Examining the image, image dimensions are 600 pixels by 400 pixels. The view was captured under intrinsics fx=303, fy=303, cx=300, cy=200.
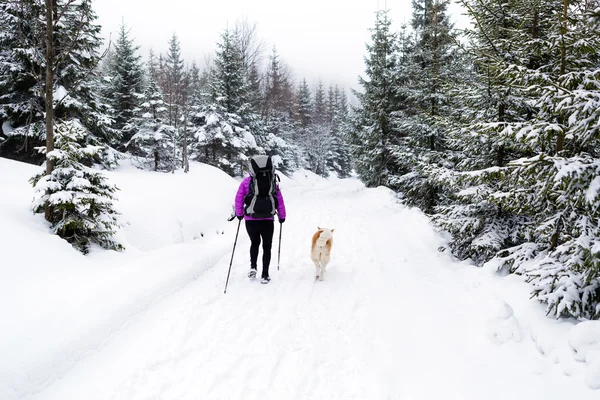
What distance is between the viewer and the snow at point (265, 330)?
308 cm

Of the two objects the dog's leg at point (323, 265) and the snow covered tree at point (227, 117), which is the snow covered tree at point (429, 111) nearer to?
the dog's leg at point (323, 265)

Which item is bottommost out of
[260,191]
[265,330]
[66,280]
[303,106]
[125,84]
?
[265,330]

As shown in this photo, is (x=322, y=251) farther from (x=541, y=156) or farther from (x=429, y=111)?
(x=429, y=111)

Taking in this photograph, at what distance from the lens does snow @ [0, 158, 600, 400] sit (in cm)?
308

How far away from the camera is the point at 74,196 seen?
18.6 feet

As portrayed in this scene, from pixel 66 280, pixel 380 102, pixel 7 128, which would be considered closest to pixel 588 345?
pixel 66 280

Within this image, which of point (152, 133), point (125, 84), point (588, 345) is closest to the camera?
point (588, 345)

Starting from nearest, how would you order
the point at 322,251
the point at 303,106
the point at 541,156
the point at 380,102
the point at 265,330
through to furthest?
the point at 541,156 → the point at 265,330 → the point at 322,251 → the point at 380,102 → the point at 303,106

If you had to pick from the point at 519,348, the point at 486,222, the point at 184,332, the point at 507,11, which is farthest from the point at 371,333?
the point at 507,11

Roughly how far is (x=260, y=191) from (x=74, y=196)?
349 centimetres

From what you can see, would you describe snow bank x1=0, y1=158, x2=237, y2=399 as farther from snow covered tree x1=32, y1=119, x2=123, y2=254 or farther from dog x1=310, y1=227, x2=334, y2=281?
dog x1=310, y1=227, x2=334, y2=281

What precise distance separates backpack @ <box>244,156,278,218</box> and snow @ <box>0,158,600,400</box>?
1.39m

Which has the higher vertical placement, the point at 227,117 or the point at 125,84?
the point at 125,84

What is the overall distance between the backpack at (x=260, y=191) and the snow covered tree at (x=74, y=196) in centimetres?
302
